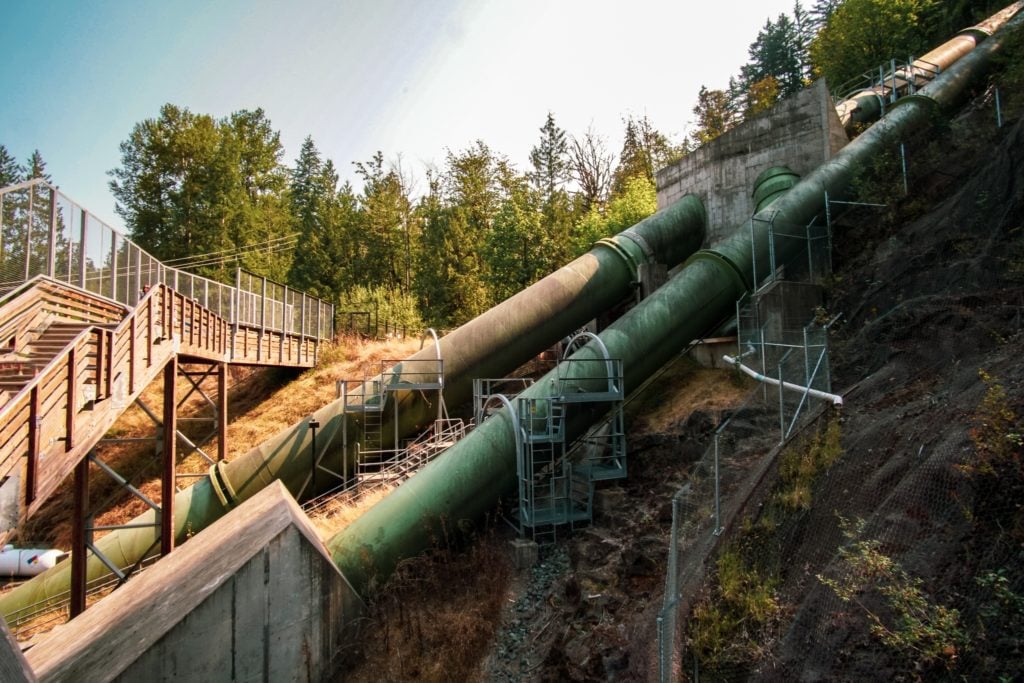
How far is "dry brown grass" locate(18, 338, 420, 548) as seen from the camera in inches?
660

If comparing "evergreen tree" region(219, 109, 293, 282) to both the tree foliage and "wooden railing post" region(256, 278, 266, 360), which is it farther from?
"wooden railing post" region(256, 278, 266, 360)

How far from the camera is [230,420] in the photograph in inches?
768

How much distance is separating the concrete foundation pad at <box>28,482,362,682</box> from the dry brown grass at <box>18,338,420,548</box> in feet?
26.2

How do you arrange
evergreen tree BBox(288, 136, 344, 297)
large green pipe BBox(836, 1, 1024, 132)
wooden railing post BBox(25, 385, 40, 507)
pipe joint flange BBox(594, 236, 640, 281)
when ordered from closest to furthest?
wooden railing post BBox(25, 385, 40, 507) → pipe joint flange BBox(594, 236, 640, 281) → large green pipe BBox(836, 1, 1024, 132) → evergreen tree BBox(288, 136, 344, 297)

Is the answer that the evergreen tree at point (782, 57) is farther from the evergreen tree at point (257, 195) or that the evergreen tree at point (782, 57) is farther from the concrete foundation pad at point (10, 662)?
the concrete foundation pad at point (10, 662)

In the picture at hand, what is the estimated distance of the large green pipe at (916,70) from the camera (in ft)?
59.4

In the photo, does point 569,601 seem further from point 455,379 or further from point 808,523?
point 455,379

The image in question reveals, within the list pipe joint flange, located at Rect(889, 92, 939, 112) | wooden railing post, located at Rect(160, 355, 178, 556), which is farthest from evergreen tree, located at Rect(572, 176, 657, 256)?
wooden railing post, located at Rect(160, 355, 178, 556)

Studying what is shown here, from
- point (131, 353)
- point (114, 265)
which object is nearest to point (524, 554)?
point (131, 353)

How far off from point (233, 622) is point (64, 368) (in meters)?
3.78

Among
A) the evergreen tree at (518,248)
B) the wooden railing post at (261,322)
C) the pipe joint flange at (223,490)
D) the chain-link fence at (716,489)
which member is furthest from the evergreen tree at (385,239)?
the chain-link fence at (716,489)

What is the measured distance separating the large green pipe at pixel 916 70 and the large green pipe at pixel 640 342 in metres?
2.21

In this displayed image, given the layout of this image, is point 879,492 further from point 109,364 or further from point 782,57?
point 782,57

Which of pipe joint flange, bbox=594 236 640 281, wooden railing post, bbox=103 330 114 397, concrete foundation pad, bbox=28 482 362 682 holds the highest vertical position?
pipe joint flange, bbox=594 236 640 281
